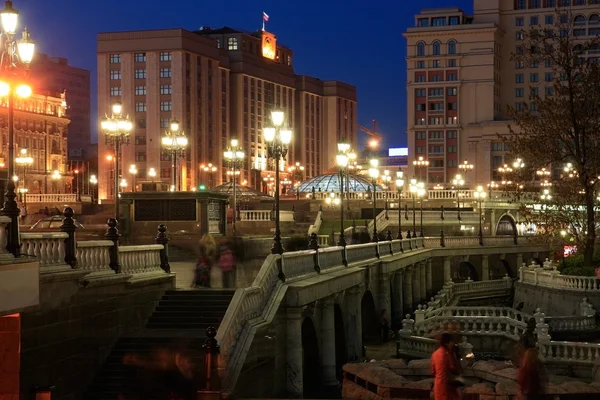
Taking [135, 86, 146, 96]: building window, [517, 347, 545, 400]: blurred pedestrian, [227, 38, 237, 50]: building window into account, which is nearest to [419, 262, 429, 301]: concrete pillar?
[517, 347, 545, 400]: blurred pedestrian

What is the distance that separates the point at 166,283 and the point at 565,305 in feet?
83.6

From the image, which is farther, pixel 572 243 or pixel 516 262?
pixel 516 262

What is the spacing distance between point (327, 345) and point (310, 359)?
2.77m

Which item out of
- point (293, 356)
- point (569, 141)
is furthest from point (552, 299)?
point (293, 356)

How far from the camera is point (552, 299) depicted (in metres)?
47.5

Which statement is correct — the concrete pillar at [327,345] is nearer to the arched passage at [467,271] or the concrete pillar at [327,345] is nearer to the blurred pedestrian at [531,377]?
the blurred pedestrian at [531,377]

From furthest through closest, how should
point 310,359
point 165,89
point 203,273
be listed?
point 165,89 → point 310,359 → point 203,273

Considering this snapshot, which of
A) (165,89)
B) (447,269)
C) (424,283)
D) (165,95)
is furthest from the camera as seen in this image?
(165,89)

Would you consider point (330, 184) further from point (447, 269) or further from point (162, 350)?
point (162, 350)

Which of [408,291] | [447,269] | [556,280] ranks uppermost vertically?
[556,280]

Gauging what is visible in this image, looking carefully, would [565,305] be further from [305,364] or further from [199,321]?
[199,321]

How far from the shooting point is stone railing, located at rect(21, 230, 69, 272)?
18125 millimetres

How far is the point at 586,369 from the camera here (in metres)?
31.2

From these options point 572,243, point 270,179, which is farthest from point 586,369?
point 270,179
